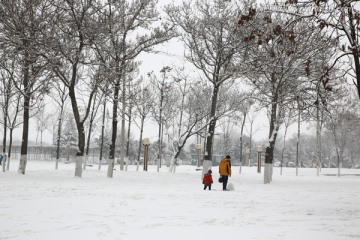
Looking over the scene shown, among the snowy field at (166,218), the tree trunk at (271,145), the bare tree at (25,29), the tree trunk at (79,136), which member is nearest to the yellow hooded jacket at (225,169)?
the snowy field at (166,218)

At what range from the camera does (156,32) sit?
2136 centimetres

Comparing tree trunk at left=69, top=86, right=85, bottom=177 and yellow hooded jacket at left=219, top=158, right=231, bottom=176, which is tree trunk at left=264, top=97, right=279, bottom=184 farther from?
tree trunk at left=69, top=86, right=85, bottom=177

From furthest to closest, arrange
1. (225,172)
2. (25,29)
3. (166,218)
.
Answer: (25,29) < (225,172) < (166,218)

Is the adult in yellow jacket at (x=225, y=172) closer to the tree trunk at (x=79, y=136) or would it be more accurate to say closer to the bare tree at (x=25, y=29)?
the tree trunk at (x=79, y=136)

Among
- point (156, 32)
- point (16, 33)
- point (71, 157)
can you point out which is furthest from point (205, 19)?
point (71, 157)

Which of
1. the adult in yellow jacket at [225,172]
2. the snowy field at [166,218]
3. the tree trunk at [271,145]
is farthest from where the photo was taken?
the tree trunk at [271,145]

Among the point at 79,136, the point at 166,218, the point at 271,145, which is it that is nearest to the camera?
the point at 166,218

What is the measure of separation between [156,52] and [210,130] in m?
5.63

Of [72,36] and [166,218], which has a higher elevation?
[72,36]

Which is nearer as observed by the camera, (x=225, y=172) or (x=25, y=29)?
(x=225, y=172)

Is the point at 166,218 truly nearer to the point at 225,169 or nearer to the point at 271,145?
the point at 225,169

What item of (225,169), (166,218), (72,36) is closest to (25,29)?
(72,36)

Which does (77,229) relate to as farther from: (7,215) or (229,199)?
(229,199)

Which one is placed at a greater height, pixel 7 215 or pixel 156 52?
pixel 156 52
